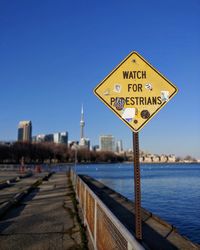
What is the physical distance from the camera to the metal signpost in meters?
4.78

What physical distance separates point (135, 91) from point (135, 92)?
2 centimetres

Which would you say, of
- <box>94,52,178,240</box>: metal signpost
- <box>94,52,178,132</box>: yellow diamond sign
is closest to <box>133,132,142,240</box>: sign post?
<box>94,52,178,240</box>: metal signpost

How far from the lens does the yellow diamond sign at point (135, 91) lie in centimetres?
478

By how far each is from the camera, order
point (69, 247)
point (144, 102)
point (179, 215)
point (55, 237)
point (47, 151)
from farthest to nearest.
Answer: point (47, 151), point (179, 215), point (55, 237), point (69, 247), point (144, 102)

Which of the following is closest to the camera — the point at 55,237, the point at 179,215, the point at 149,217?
the point at 55,237

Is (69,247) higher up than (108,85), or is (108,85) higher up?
(108,85)

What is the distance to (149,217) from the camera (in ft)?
47.3

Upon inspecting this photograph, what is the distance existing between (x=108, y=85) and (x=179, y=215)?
17.1 m

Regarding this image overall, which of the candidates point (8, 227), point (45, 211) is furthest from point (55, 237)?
point (45, 211)

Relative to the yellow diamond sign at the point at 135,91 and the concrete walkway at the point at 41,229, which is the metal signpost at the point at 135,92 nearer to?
the yellow diamond sign at the point at 135,91

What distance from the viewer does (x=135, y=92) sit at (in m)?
4.87

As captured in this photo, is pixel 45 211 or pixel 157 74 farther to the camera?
pixel 45 211

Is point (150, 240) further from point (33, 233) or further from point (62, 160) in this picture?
point (62, 160)

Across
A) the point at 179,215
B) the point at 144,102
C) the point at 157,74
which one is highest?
the point at 157,74
